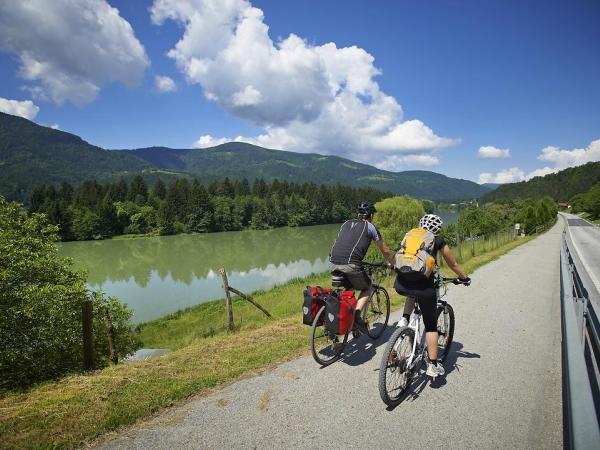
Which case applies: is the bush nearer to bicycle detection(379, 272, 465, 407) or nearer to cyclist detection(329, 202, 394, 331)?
cyclist detection(329, 202, 394, 331)

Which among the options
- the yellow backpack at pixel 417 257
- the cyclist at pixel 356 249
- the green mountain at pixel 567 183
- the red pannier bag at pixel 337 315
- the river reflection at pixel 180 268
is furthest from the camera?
the green mountain at pixel 567 183

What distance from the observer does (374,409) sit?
4004mm

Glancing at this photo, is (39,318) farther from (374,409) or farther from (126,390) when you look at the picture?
(374,409)

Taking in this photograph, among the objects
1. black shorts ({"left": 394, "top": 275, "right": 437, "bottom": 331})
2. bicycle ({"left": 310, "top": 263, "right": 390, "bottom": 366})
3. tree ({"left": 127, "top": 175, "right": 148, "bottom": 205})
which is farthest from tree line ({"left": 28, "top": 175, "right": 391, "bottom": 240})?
black shorts ({"left": 394, "top": 275, "right": 437, "bottom": 331})

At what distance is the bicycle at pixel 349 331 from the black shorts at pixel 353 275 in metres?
0.06

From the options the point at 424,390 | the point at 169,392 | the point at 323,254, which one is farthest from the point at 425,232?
the point at 323,254

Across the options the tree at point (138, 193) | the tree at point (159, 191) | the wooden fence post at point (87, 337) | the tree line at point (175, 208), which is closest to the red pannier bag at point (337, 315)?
the wooden fence post at point (87, 337)

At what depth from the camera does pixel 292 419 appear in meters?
3.80

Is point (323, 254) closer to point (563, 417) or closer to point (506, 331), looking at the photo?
point (506, 331)

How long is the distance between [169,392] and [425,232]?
376cm

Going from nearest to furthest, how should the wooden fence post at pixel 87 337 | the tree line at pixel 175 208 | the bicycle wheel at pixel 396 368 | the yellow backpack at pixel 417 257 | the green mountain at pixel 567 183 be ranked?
the bicycle wheel at pixel 396 368 → the yellow backpack at pixel 417 257 → the wooden fence post at pixel 87 337 → the tree line at pixel 175 208 → the green mountain at pixel 567 183

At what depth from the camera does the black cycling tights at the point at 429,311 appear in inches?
173

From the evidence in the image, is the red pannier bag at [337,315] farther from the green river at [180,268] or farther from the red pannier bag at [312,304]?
the green river at [180,268]

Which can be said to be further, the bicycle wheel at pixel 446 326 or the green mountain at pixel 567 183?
the green mountain at pixel 567 183
